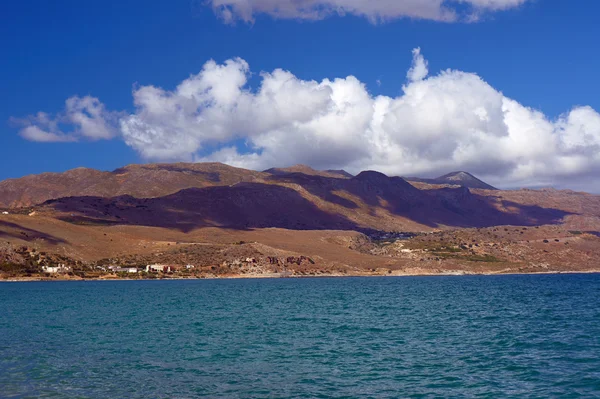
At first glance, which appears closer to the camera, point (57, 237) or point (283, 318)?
point (283, 318)

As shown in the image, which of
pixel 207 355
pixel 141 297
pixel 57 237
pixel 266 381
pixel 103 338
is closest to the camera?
pixel 266 381

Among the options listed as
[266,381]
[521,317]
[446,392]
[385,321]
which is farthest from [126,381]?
[521,317]

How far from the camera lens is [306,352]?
44.9 metres

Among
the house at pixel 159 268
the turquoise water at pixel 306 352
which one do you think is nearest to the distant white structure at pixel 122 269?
the house at pixel 159 268

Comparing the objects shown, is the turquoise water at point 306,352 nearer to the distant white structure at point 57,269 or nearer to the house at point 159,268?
the distant white structure at point 57,269

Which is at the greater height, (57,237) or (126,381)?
(57,237)

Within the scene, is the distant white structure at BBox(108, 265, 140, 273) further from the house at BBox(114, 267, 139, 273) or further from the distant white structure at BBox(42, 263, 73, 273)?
the distant white structure at BBox(42, 263, 73, 273)

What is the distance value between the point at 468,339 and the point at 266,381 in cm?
2077

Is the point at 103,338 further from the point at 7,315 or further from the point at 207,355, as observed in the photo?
the point at 7,315

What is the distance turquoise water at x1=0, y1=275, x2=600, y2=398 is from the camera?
33.6 meters

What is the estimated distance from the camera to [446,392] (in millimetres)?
32188

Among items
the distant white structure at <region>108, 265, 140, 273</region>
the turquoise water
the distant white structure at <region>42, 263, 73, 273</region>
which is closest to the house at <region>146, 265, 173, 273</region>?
the distant white structure at <region>108, 265, 140, 273</region>

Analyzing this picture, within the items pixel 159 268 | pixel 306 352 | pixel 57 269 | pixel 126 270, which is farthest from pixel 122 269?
pixel 306 352

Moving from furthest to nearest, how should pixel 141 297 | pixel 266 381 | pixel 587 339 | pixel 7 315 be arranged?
Answer: pixel 141 297
pixel 7 315
pixel 587 339
pixel 266 381
